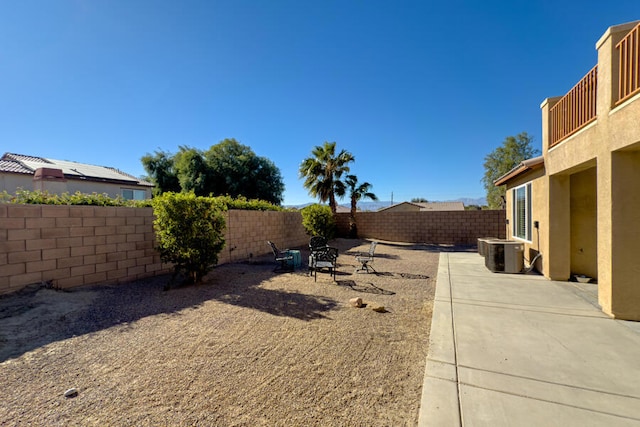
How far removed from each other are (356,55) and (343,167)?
273 inches

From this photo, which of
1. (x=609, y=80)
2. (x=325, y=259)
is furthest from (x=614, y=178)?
(x=325, y=259)

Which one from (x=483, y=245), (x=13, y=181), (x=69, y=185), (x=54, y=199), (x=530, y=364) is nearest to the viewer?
(x=530, y=364)

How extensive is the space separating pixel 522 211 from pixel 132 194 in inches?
942

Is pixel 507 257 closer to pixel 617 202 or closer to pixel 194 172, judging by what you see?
pixel 617 202

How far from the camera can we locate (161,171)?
98.5 ft

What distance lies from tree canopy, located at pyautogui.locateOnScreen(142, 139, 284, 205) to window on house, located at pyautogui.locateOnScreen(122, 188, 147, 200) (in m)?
5.58

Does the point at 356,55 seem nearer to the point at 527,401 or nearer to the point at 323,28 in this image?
the point at 323,28

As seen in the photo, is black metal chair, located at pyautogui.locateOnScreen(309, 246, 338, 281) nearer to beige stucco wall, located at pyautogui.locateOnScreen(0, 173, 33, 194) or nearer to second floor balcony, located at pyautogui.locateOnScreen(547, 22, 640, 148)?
second floor balcony, located at pyautogui.locateOnScreen(547, 22, 640, 148)

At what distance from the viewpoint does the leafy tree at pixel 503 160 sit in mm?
27875

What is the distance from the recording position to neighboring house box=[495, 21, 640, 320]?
387cm

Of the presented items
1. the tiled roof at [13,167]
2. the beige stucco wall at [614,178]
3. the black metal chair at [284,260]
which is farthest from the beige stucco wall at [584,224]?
the tiled roof at [13,167]

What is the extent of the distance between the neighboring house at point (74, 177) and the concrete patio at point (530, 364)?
57.9 feet

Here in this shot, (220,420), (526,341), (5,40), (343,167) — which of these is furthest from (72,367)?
(343,167)

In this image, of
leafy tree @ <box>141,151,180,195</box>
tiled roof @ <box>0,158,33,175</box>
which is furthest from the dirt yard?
leafy tree @ <box>141,151,180,195</box>
